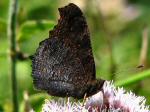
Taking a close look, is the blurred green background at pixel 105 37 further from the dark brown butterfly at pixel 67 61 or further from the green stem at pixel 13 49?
the dark brown butterfly at pixel 67 61

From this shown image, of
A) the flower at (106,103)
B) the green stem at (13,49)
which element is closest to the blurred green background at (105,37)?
the green stem at (13,49)

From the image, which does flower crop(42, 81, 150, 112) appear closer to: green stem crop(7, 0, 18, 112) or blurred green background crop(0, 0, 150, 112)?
green stem crop(7, 0, 18, 112)

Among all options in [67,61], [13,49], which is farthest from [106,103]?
[13,49]

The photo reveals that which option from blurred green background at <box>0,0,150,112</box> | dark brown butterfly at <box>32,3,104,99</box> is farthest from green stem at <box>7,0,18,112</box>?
blurred green background at <box>0,0,150,112</box>

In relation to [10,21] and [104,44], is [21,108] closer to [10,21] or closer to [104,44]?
[10,21]

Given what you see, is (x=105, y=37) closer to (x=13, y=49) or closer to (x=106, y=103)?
(x=13, y=49)

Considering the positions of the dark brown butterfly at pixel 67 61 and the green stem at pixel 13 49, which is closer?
the dark brown butterfly at pixel 67 61
